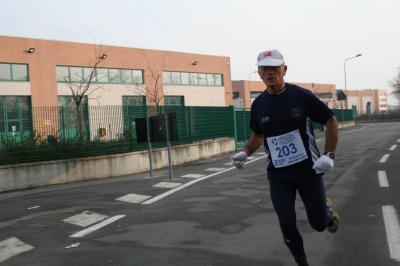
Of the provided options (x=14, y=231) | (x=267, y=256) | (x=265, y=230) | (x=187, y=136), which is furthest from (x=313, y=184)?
(x=187, y=136)

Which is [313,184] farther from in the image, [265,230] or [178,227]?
[178,227]

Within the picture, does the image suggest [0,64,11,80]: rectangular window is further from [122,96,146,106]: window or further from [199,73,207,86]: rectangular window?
[199,73,207,86]: rectangular window

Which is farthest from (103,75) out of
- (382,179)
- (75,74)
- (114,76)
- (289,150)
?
(289,150)

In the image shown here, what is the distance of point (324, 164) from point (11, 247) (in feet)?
14.1

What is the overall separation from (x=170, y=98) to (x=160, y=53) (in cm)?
435

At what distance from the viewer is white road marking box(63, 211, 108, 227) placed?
734 centimetres

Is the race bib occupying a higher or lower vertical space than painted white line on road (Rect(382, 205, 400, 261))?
higher

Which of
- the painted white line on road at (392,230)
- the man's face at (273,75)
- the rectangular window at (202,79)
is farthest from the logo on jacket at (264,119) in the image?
the rectangular window at (202,79)

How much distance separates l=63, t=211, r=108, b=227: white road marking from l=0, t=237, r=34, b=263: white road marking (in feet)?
3.56

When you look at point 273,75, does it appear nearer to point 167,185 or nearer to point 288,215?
point 288,215

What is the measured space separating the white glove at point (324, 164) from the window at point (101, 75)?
31949 mm

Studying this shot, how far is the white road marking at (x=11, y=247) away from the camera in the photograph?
18.8 ft

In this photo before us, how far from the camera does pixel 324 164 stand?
12.9 feet

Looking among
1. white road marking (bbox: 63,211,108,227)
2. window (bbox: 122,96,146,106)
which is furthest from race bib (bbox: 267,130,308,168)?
window (bbox: 122,96,146,106)
